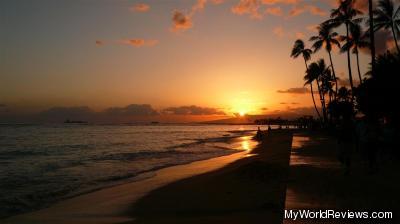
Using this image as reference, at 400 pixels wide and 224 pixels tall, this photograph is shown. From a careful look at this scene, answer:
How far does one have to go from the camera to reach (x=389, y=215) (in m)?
5.87

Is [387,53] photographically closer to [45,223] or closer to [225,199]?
[225,199]

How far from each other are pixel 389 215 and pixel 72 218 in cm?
700

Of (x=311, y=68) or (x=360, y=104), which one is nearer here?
(x=360, y=104)

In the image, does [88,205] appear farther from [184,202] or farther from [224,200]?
[224,200]

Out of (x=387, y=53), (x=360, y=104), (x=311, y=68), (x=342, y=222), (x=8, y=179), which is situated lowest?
(x=8, y=179)

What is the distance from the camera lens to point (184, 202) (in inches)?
409

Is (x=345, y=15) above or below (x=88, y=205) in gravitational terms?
above

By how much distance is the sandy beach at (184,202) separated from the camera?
8.41 meters

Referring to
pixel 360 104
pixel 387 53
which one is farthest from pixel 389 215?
pixel 360 104

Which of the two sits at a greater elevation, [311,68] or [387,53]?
[311,68]

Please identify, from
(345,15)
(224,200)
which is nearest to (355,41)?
(345,15)

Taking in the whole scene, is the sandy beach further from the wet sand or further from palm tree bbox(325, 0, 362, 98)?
palm tree bbox(325, 0, 362, 98)

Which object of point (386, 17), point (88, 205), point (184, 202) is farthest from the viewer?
point (386, 17)

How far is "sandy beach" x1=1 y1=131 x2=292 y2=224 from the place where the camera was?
27.6 ft
